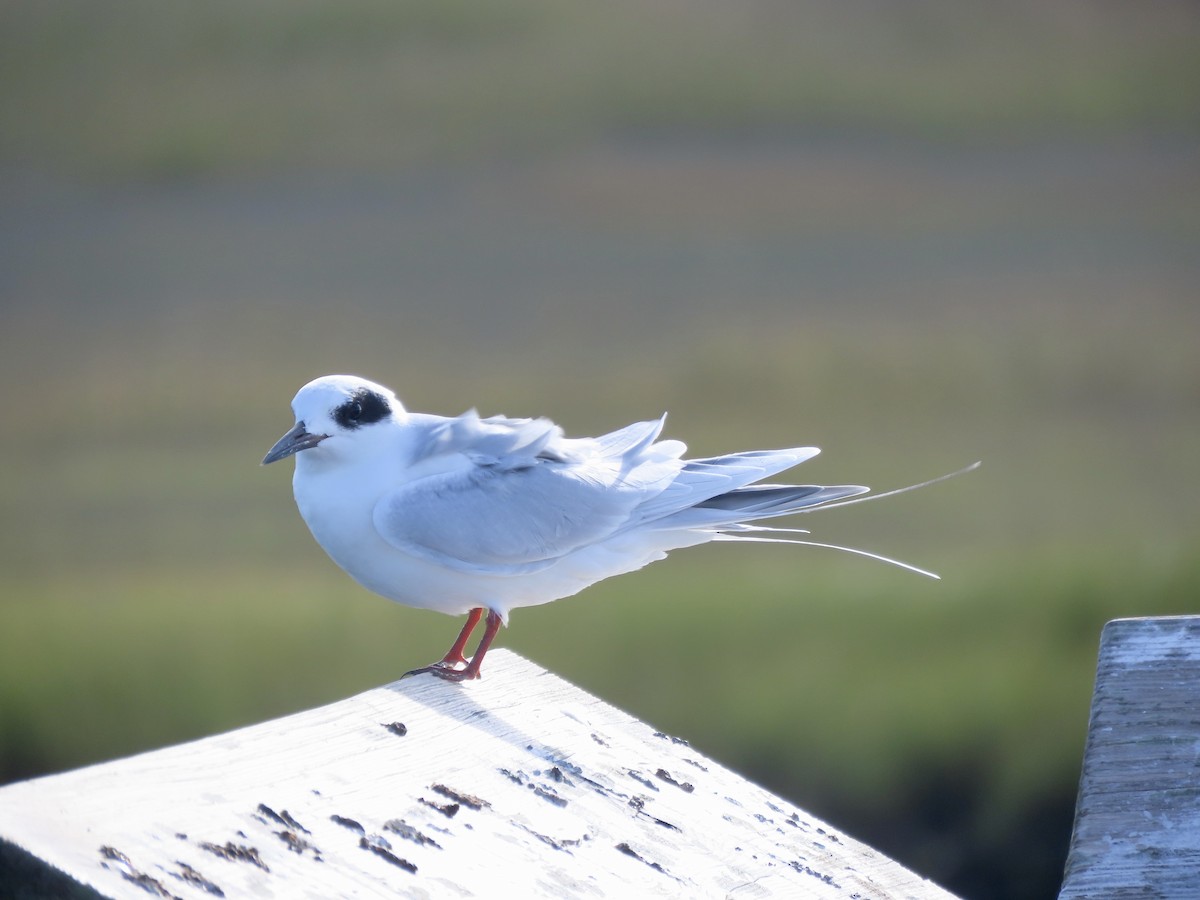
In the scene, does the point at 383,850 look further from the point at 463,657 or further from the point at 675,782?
the point at 463,657

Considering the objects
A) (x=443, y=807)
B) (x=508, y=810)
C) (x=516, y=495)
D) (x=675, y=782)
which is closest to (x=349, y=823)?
(x=443, y=807)

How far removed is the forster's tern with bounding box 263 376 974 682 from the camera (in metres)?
3.69

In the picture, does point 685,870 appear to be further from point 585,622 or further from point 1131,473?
point 1131,473

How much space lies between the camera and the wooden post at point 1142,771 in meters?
2.64

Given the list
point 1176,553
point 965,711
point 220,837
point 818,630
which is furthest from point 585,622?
point 220,837

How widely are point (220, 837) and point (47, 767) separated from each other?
182 inches

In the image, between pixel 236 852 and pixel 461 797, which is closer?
pixel 236 852

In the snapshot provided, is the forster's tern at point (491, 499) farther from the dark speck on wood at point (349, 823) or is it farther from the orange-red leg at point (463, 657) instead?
the dark speck on wood at point (349, 823)

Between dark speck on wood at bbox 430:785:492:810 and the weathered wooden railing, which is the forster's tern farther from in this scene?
dark speck on wood at bbox 430:785:492:810

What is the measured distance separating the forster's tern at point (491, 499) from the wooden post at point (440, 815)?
21.3 inches

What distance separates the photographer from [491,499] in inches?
151

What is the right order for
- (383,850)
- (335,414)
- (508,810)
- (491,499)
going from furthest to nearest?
1. (491,499)
2. (335,414)
3. (508,810)
4. (383,850)

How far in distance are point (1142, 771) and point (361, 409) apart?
79.2 inches

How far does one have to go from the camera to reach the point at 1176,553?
25.8ft
